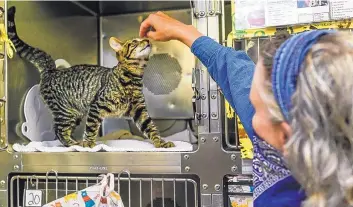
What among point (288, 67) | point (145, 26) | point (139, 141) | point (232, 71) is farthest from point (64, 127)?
point (288, 67)

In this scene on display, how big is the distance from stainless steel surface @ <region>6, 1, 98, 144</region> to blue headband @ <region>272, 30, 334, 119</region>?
705 millimetres

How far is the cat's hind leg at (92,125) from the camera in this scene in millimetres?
1051

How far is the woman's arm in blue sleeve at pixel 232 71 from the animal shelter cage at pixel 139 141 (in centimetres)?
9

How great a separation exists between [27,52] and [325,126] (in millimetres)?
865

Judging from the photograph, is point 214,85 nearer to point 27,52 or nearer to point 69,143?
point 69,143

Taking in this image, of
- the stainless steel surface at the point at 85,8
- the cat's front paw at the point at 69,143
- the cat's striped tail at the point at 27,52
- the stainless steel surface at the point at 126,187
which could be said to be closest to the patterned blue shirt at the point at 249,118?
the stainless steel surface at the point at 126,187

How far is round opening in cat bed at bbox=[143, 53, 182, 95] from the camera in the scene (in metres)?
1.34

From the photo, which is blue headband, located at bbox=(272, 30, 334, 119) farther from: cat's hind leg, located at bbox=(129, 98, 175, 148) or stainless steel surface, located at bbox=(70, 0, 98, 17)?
stainless steel surface, located at bbox=(70, 0, 98, 17)

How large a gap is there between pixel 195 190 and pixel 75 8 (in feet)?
2.67

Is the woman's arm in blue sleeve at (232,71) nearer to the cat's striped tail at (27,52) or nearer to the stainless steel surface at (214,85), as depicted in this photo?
the stainless steel surface at (214,85)

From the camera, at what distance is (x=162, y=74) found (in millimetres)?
1356

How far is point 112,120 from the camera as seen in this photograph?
1.46 meters

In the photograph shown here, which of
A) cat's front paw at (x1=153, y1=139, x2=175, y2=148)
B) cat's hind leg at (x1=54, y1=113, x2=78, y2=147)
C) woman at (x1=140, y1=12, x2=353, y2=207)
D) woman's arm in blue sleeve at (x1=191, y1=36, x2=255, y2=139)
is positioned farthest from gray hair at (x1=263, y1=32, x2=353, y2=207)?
cat's hind leg at (x1=54, y1=113, x2=78, y2=147)

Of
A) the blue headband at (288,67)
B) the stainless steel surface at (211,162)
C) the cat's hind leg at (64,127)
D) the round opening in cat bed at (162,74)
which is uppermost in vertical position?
the round opening in cat bed at (162,74)
